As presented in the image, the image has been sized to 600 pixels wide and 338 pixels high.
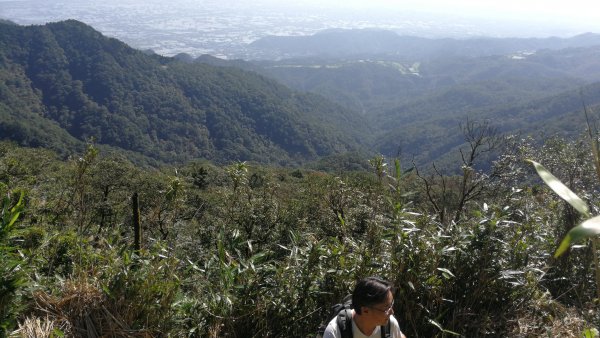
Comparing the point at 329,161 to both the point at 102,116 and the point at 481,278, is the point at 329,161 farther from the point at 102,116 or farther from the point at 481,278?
the point at 481,278

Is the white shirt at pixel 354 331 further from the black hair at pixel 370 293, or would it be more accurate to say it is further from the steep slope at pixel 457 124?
the steep slope at pixel 457 124

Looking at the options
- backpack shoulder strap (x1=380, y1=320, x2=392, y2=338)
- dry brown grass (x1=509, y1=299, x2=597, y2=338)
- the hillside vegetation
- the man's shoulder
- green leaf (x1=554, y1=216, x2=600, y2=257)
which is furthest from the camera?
dry brown grass (x1=509, y1=299, x2=597, y2=338)

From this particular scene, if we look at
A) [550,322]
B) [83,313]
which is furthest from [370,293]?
[83,313]

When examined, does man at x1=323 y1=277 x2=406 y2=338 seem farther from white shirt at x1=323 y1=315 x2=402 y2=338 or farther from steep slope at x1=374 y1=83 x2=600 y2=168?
steep slope at x1=374 y1=83 x2=600 y2=168

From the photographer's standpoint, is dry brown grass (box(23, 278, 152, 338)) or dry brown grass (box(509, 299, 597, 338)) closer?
dry brown grass (box(23, 278, 152, 338))

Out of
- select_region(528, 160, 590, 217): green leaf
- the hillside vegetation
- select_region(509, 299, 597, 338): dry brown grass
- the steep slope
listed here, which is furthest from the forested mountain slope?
select_region(528, 160, 590, 217): green leaf

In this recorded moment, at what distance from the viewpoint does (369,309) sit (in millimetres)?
2299

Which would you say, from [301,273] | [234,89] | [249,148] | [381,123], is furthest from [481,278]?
[381,123]

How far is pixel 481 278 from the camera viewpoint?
2.87m

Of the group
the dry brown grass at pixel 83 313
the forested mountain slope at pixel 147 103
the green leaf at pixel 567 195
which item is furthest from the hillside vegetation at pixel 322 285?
the forested mountain slope at pixel 147 103

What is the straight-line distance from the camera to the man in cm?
228

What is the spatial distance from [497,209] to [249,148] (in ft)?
338

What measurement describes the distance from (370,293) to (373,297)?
3 cm

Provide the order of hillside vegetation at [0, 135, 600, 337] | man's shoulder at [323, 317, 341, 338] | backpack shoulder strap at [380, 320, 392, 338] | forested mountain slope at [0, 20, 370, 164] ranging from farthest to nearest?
forested mountain slope at [0, 20, 370, 164], hillside vegetation at [0, 135, 600, 337], backpack shoulder strap at [380, 320, 392, 338], man's shoulder at [323, 317, 341, 338]
